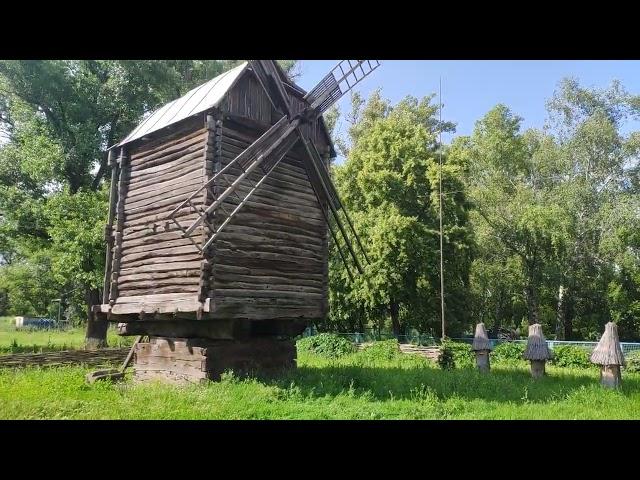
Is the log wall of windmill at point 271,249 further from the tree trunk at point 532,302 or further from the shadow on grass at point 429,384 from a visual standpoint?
the tree trunk at point 532,302

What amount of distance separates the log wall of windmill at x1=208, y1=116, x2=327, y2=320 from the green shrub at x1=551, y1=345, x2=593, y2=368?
32.1 ft

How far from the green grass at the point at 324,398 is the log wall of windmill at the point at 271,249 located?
5.04 feet

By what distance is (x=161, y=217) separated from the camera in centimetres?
1130

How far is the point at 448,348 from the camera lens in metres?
17.0

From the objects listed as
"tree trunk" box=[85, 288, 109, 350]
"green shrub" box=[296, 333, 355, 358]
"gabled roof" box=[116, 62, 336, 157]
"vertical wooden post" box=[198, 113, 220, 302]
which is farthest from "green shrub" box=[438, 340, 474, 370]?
"tree trunk" box=[85, 288, 109, 350]

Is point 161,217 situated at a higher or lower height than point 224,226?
higher

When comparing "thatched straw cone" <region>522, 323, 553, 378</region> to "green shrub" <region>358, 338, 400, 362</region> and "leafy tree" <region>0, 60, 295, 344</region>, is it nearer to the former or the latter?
"green shrub" <region>358, 338, 400, 362</region>

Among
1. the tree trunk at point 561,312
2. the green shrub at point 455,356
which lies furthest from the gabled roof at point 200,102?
the tree trunk at point 561,312

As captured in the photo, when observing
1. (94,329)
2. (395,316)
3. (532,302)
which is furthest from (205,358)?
(532,302)

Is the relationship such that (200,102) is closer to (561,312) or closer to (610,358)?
(610,358)

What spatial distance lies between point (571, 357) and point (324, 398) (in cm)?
1146

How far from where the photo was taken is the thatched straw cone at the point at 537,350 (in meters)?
13.1
